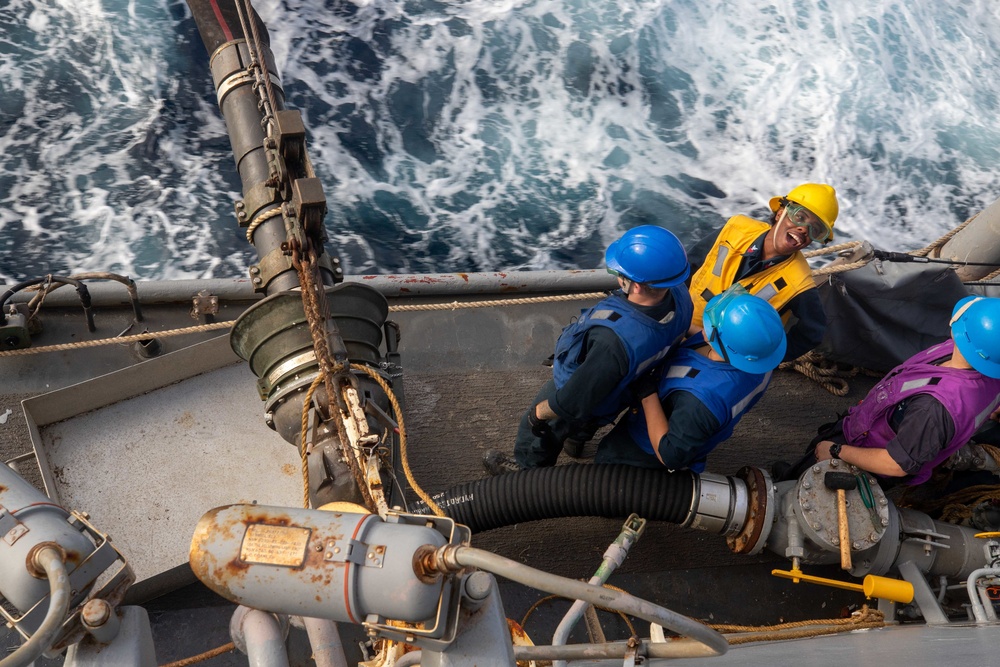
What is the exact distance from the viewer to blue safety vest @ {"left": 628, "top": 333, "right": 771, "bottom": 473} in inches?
114

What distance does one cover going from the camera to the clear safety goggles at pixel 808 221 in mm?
3285

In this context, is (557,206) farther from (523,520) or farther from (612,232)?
(523,520)

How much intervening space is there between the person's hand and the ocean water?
303 centimetres

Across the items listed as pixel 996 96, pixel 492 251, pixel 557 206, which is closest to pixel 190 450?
pixel 492 251

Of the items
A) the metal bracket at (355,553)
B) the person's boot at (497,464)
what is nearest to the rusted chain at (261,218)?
the person's boot at (497,464)

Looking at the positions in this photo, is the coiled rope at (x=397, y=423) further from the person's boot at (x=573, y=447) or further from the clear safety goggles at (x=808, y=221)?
the clear safety goggles at (x=808, y=221)

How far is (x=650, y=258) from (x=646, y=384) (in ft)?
1.62

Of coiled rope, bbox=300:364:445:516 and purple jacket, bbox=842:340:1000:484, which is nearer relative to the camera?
coiled rope, bbox=300:364:445:516

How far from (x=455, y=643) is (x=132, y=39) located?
639 centimetres

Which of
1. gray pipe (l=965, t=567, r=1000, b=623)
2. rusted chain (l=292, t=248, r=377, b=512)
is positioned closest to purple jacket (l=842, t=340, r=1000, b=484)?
gray pipe (l=965, t=567, r=1000, b=623)

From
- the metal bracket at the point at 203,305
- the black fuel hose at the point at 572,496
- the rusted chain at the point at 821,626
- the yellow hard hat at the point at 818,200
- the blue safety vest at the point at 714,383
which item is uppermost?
the yellow hard hat at the point at 818,200

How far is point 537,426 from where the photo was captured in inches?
135

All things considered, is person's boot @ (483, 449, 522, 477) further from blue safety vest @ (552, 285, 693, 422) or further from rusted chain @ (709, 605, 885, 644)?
rusted chain @ (709, 605, 885, 644)

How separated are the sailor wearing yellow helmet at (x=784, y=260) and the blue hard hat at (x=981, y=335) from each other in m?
0.59
